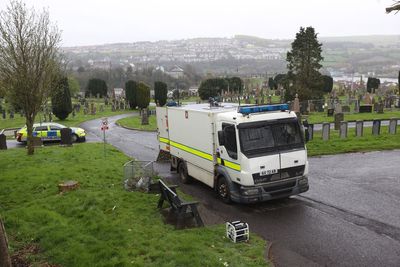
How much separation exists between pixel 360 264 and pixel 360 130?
51.8ft

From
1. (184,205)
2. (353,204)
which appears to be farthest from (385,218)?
→ (184,205)

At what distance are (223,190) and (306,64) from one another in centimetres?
3076

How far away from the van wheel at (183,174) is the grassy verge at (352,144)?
6.63m

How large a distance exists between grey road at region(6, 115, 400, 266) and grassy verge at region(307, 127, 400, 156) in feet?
7.30

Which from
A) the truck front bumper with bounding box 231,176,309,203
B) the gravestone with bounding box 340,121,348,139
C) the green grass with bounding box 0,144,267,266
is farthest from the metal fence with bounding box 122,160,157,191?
the gravestone with bounding box 340,121,348,139

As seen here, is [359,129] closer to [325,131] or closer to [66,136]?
[325,131]

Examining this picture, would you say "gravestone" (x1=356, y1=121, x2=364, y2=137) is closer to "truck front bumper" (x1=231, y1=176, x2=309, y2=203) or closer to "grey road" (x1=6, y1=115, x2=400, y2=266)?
"grey road" (x1=6, y1=115, x2=400, y2=266)

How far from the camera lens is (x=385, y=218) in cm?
980

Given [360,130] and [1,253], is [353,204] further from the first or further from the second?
[360,130]

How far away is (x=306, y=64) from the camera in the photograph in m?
39.7

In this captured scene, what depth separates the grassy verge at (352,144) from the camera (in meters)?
18.7

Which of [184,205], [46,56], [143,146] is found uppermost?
[46,56]

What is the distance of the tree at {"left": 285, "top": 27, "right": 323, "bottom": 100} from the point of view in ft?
129

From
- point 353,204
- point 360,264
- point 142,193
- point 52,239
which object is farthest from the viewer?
point 142,193
